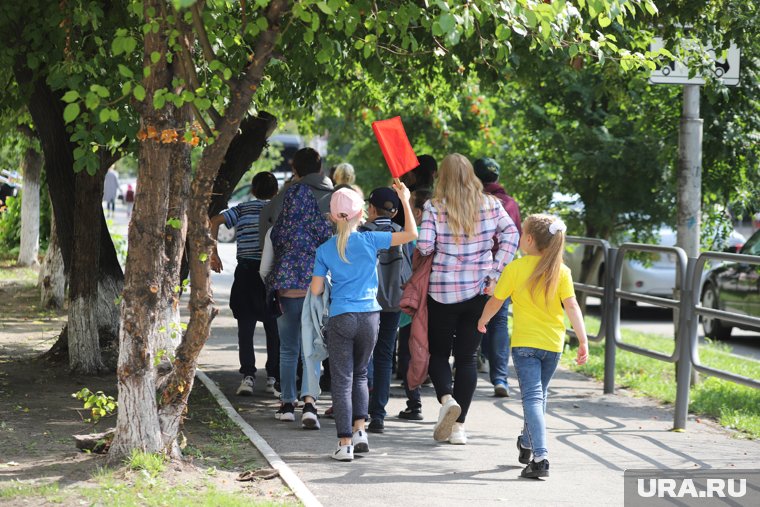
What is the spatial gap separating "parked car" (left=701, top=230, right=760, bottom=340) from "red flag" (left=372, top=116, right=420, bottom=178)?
274 inches

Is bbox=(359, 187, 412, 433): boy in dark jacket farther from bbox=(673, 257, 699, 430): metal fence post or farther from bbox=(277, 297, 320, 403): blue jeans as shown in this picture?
bbox=(673, 257, 699, 430): metal fence post

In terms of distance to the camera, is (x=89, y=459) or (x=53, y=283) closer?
(x=89, y=459)

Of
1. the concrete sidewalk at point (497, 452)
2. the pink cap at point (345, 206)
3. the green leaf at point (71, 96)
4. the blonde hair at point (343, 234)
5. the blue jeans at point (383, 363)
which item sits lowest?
the concrete sidewalk at point (497, 452)

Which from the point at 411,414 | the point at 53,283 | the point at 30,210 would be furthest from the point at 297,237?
the point at 30,210

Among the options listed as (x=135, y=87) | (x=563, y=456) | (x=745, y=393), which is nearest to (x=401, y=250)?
(x=563, y=456)

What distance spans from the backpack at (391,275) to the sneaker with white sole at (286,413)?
101 centimetres

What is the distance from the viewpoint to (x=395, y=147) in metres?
6.84

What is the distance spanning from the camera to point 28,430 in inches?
283

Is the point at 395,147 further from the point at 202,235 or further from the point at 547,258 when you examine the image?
the point at 202,235

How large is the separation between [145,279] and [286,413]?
6.85ft

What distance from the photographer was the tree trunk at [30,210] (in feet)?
63.3

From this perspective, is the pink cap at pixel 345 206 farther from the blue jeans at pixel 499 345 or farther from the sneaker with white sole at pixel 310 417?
the blue jeans at pixel 499 345

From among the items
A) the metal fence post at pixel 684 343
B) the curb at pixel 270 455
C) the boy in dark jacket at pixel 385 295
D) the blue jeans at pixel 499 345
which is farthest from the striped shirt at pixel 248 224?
the metal fence post at pixel 684 343

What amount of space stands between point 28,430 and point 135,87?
105 inches
